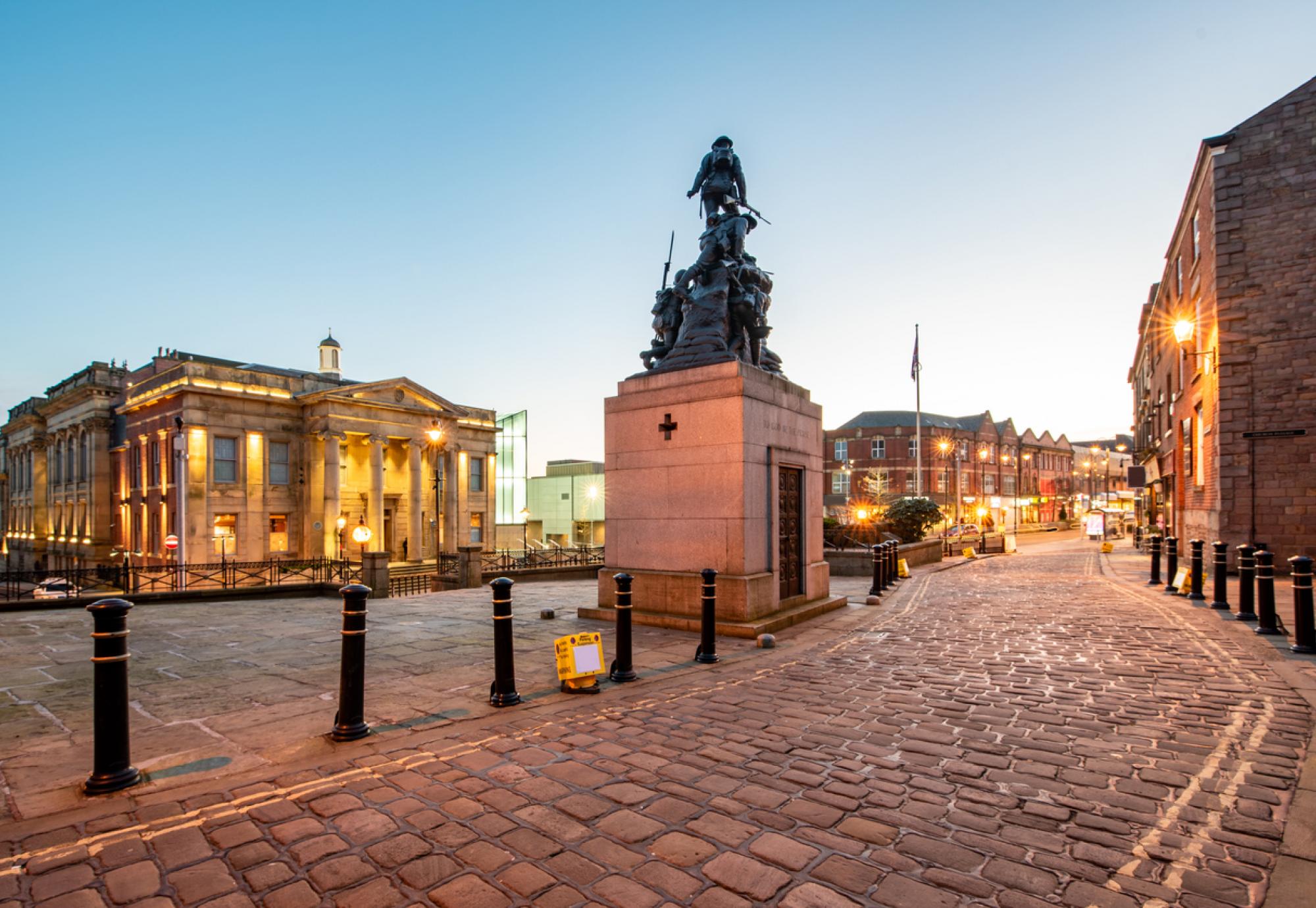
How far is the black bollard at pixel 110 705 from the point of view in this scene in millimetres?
4086

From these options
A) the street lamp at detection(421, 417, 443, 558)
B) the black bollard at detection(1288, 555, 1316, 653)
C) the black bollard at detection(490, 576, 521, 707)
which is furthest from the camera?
the street lamp at detection(421, 417, 443, 558)

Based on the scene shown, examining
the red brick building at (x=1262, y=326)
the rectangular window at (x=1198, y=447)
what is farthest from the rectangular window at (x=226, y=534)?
the rectangular window at (x=1198, y=447)

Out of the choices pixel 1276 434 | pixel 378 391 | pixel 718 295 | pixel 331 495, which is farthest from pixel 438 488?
pixel 1276 434

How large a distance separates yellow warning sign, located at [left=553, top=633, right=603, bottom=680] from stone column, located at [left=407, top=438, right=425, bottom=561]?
124ft

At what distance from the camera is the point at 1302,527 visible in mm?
16750

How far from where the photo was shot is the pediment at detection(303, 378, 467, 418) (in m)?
38.1

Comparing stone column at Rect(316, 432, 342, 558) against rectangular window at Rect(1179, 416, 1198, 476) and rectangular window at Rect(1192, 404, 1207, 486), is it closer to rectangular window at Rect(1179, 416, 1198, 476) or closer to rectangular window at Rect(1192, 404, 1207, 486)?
rectangular window at Rect(1192, 404, 1207, 486)

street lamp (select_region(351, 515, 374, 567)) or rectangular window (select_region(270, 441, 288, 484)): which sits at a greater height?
rectangular window (select_region(270, 441, 288, 484))

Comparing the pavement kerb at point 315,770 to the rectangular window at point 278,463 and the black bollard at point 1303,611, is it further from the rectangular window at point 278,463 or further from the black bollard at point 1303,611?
the rectangular window at point 278,463

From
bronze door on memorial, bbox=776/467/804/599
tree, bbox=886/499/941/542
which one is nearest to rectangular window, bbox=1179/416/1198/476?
tree, bbox=886/499/941/542

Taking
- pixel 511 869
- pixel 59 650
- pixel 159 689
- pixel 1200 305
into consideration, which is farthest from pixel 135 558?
pixel 1200 305

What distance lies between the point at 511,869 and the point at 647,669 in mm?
4165

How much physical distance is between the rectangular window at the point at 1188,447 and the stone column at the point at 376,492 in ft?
132

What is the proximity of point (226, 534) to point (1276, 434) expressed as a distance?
1772 inches
